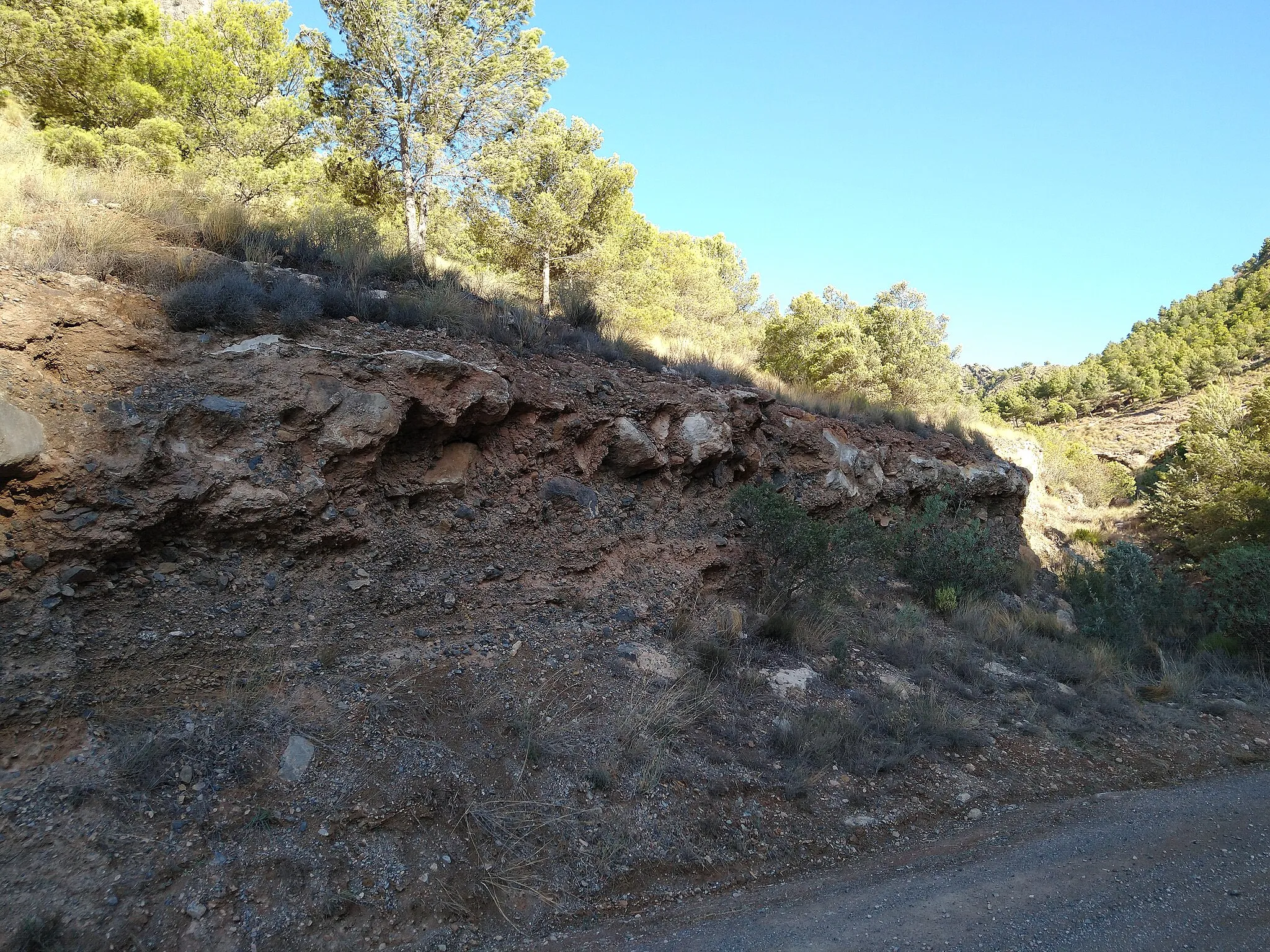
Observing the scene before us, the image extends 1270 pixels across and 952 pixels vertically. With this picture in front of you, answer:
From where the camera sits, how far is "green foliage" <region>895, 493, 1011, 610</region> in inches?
387

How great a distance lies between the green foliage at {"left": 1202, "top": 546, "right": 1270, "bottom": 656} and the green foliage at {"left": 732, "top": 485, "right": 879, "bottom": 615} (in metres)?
6.02

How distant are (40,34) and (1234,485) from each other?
25.6m

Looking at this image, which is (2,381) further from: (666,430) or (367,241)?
(666,430)

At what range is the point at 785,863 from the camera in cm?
410

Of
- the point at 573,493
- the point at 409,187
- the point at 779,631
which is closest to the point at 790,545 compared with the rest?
the point at 779,631

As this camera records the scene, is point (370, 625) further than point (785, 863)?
Yes

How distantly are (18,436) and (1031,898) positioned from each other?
21.7 feet

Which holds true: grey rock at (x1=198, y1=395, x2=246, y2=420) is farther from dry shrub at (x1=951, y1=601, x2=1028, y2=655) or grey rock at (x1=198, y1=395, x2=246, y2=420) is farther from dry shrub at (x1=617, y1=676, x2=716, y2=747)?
dry shrub at (x1=951, y1=601, x2=1028, y2=655)

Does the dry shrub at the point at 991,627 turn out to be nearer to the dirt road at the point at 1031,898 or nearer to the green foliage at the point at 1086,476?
the dirt road at the point at 1031,898

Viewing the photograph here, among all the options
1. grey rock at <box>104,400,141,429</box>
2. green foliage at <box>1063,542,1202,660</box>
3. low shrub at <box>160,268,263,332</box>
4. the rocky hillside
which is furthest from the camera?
green foliage at <box>1063,542,1202,660</box>

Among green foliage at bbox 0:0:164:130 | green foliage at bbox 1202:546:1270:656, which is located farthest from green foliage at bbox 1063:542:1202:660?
green foliage at bbox 0:0:164:130

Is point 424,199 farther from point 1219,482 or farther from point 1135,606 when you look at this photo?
point 1219,482

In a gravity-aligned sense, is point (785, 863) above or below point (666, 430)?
below

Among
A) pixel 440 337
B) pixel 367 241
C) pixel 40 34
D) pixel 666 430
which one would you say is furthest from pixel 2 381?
pixel 40 34
